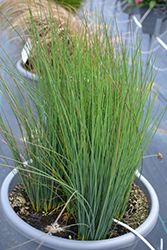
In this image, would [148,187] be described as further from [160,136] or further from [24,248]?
[160,136]

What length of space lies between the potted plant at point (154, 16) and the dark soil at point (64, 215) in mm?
1770

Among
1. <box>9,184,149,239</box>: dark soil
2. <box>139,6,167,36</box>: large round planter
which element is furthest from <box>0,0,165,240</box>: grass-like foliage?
<box>139,6,167,36</box>: large round planter

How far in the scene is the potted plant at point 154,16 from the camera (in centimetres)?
209

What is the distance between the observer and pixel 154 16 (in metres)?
2.12

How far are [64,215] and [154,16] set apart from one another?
1.92 meters

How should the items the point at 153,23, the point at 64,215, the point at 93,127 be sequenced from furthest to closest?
the point at 153,23
the point at 64,215
the point at 93,127

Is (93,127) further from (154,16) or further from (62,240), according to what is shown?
(154,16)

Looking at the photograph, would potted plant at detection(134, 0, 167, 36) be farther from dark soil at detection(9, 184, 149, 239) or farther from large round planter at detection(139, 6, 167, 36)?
dark soil at detection(9, 184, 149, 239)

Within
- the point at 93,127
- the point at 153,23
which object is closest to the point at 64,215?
the point at 93,127

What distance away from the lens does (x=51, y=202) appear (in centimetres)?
63

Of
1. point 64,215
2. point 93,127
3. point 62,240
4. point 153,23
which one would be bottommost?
point 153,23

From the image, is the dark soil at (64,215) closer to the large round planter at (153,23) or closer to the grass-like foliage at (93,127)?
the grass-like foliage at (93,127)

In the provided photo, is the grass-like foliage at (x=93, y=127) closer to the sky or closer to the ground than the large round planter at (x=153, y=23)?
closer to the sky

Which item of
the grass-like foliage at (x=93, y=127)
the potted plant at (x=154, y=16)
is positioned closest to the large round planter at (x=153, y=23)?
the potted plant at (x=154, y=16)
